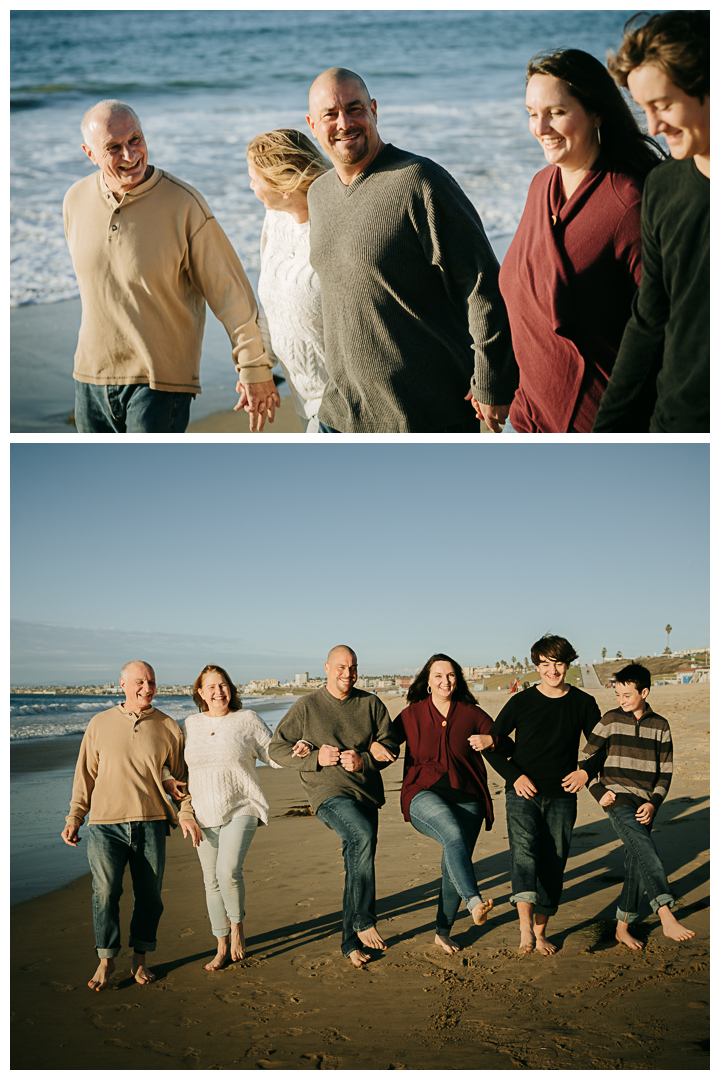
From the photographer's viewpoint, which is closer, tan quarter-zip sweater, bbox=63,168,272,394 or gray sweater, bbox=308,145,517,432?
gray sweater, bbox=308,145,517,432

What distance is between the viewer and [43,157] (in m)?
8.16

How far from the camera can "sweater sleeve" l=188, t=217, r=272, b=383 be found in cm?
305

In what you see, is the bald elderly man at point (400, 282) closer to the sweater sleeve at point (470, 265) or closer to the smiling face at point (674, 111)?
the sweater sleeve at point (470, 265)

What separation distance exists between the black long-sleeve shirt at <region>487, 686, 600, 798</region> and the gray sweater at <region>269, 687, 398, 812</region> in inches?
18.8

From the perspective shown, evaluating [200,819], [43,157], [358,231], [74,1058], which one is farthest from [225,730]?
[43,157]

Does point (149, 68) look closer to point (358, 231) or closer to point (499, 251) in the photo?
point (499, 251)

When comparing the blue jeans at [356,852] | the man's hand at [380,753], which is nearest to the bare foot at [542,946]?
the blue jeans at [356,852]

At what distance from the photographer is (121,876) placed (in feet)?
11.0

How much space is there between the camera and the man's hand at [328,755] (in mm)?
3330

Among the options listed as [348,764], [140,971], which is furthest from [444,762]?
[140,971]

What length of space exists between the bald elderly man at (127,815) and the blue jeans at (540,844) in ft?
4.17

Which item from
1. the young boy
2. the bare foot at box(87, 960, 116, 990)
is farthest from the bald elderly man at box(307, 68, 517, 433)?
the bare foot at box(87, 960, 116, 990)

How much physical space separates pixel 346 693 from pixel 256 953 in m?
1.18

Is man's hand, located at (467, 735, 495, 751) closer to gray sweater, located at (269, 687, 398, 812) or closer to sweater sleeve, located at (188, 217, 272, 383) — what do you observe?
gray sweater, located at (269, 687, 398, 812)
